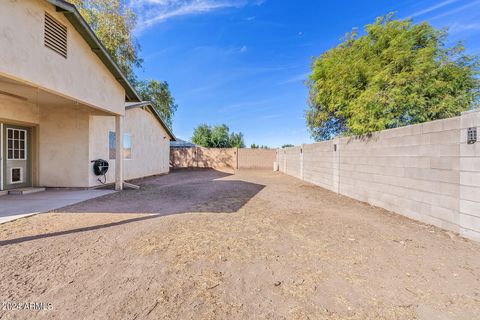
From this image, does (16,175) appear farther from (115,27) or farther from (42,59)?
(115,27)

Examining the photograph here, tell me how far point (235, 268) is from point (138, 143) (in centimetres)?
1133

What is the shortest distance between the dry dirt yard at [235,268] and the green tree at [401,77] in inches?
168

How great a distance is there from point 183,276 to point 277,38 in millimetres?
15055

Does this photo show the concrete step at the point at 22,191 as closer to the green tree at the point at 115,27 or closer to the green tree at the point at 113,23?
the green tree at the point at 115,27

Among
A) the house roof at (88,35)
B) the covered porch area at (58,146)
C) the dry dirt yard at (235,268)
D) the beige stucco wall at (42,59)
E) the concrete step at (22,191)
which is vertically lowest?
the dry dirt yard at (235,268)

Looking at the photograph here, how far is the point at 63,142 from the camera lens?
8.09m

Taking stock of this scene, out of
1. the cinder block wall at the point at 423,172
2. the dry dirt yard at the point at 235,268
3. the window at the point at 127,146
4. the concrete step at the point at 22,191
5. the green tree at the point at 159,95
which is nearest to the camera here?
the dry dirt yard at the point at 235,268

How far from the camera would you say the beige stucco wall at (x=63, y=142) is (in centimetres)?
806

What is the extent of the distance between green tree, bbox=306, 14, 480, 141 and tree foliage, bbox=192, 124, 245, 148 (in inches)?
863

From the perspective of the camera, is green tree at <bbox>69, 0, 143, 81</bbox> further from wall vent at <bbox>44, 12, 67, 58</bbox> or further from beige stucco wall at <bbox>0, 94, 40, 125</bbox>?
wall vent at <bbox>44, 12, 67, 58</bbox>

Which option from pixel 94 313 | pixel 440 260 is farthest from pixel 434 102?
pixel 94 313

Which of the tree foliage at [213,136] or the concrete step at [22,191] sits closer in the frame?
the concrete step at [22,191]

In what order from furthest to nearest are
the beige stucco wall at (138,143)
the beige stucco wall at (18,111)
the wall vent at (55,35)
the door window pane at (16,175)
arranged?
the beige stucco wall at (138,143) < the door window pane at (16,175) < the beige stucco wall at (18,111) < the wall vent at (55,35)

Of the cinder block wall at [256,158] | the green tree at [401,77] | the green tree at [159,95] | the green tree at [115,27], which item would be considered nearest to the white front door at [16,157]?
the green tree at [115,27]
